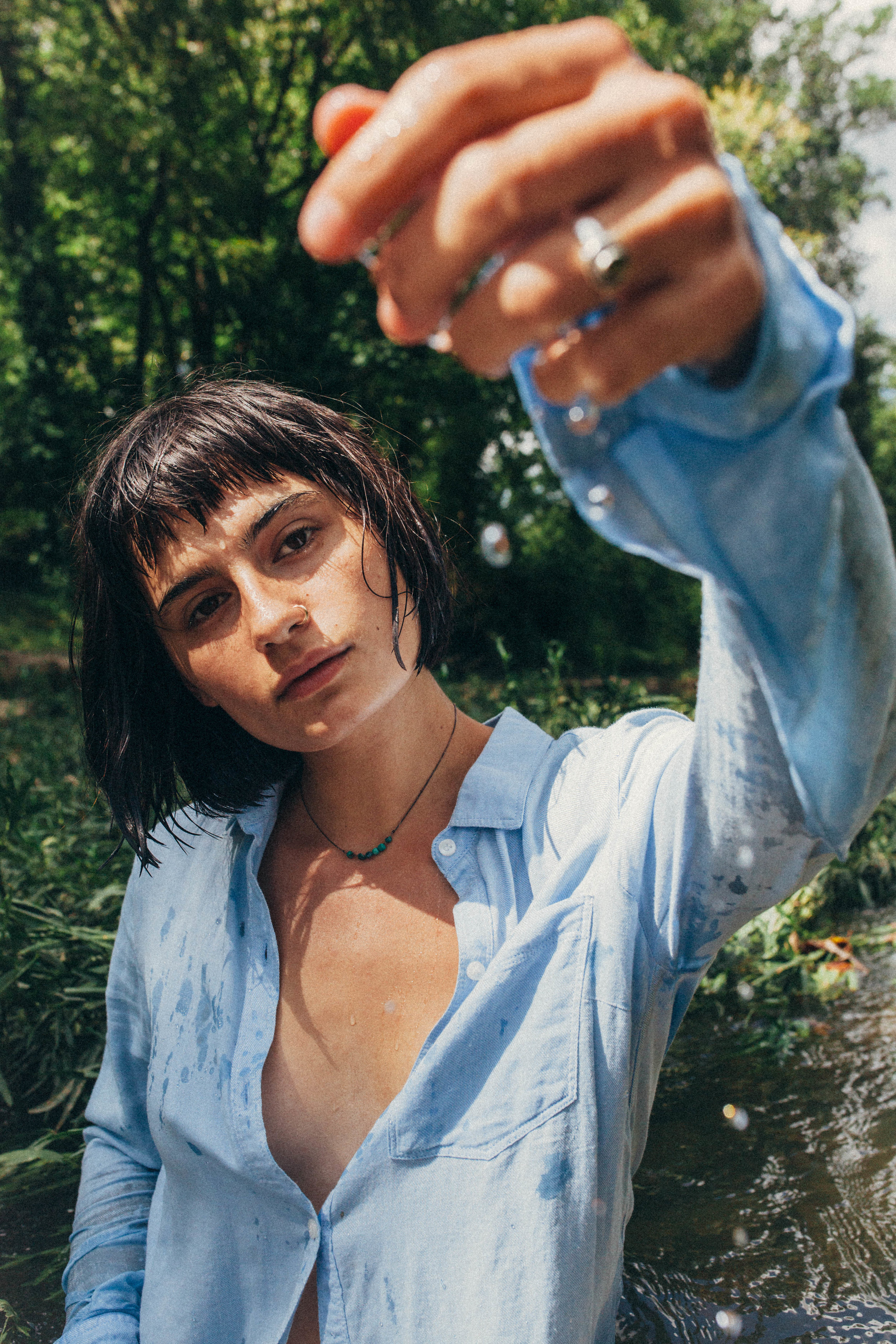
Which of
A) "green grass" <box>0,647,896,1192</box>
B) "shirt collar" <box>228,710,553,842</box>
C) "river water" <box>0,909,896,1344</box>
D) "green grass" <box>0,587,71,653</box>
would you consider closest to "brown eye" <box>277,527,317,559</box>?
"shirt collar" <box>228,710,553,842</box>

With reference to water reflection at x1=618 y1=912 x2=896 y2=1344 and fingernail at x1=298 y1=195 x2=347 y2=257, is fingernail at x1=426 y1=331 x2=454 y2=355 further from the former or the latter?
water reflection at x1=618 y1=912 x2=896 y2=1344

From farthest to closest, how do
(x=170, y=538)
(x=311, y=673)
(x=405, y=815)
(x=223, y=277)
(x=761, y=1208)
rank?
(x=223, y=277) → (x=761, y=1208) → (x=405, y=815) → (x=170, y=538) → (x=311, y=673)

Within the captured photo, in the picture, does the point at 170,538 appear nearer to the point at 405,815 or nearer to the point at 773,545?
the point at 405,815

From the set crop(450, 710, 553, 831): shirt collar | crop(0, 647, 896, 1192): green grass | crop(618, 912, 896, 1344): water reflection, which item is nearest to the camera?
crop(450, 710, 553, 831): shirt collar

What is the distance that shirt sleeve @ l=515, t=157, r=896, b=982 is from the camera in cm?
71

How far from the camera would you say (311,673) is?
1401 mm

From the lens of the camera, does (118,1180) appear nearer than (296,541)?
No

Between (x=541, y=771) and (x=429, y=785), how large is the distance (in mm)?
231

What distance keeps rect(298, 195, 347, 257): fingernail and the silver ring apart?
16 centimetres

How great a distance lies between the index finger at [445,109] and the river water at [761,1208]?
2.15m

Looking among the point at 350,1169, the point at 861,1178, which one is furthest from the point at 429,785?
the point at 861,1178

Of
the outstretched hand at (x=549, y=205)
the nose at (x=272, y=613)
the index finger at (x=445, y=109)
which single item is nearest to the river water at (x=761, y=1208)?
the nose at (x=272, y=613)

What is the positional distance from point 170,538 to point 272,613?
0.89 feet

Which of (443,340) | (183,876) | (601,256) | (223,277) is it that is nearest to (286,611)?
(183,876)
